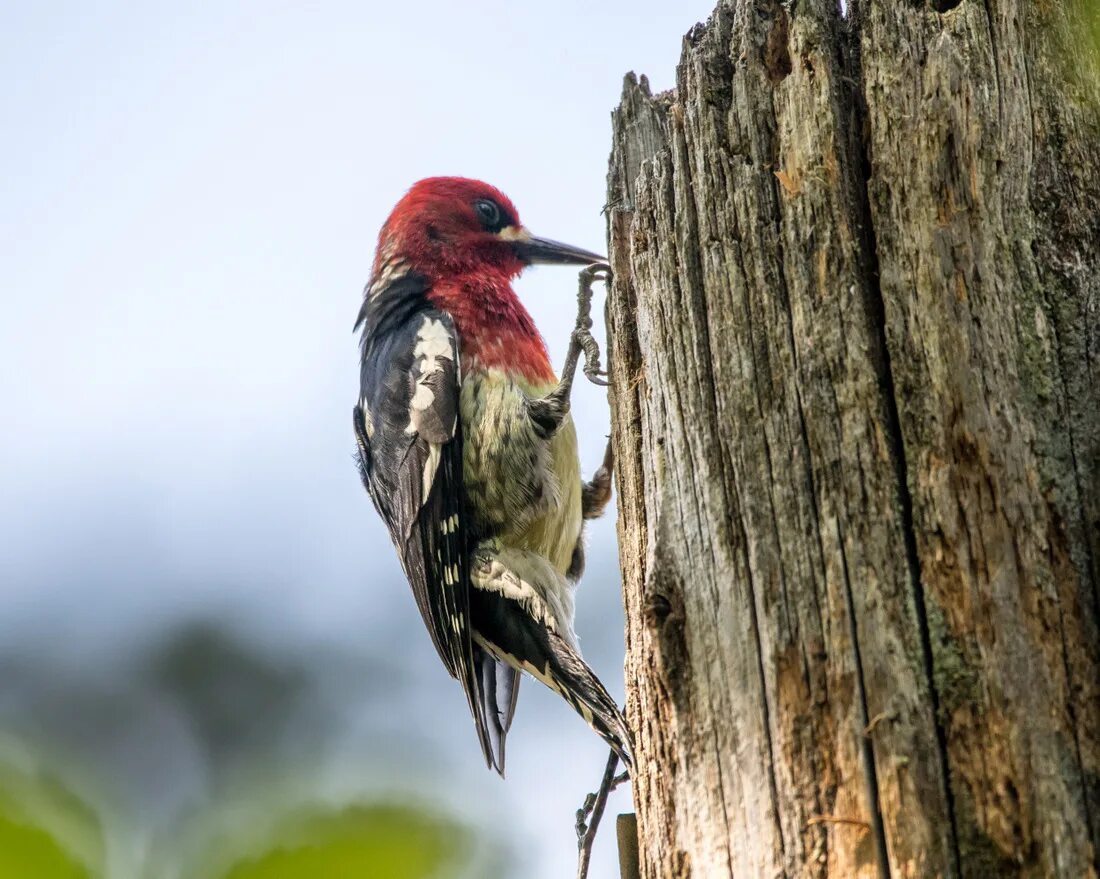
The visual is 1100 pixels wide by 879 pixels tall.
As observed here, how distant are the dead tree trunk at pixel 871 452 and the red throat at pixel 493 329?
73.3 inches

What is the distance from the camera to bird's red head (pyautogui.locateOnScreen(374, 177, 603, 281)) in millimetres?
4781

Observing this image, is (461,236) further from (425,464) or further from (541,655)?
Result: (541,655)

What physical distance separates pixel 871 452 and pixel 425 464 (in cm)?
235

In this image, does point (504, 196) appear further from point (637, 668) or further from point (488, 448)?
point (637, 668)

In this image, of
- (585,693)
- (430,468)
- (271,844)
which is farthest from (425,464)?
(271,844)

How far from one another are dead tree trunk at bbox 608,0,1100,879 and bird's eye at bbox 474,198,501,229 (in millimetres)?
2701

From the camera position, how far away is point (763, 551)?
76.6 inches

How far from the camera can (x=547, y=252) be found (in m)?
4.89

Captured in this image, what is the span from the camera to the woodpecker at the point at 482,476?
12.7 feet

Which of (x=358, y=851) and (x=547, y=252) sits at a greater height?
(x=547, y=252)

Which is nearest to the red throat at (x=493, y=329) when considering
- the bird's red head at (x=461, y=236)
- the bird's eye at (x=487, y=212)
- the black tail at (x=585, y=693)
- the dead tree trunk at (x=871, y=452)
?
the bird's red head at (x=461, y=236)

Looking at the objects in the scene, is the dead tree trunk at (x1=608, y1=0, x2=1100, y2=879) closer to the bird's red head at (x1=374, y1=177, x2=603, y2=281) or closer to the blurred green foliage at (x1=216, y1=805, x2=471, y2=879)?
the blurred green foliage at (x1=216, y1=805, x2=471, y2=879)

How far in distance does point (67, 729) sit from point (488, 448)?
8.91ft

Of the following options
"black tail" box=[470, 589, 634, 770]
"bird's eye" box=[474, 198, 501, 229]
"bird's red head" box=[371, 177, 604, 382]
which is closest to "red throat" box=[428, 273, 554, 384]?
"bird's red head" box=[371, 177, 604, 382]
